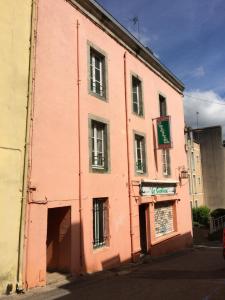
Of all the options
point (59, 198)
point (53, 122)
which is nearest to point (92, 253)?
point (59, 198)

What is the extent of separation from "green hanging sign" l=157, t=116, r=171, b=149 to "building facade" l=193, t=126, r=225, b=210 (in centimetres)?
2850

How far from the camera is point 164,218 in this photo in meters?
17.4

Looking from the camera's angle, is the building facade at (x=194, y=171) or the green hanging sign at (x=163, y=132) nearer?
the green hanging sign at (x=163, y=132)

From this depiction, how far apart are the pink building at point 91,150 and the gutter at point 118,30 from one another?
0.04 m

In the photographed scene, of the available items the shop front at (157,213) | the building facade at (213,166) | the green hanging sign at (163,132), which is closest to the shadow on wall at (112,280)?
the shop front at (157,213)

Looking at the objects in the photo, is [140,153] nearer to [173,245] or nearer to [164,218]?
[164,218]

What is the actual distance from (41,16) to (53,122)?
3.07 metres

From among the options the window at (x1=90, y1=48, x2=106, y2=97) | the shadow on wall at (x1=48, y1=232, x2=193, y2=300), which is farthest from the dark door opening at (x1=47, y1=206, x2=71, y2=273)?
the window at (x1=90, y1=48, x2=106, y2=97)

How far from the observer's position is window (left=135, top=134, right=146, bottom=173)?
15.3 meters

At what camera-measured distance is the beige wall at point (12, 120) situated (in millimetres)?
8273

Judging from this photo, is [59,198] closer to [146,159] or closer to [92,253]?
[92,253]

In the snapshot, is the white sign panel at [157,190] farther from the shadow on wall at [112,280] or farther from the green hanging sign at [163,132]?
the shadow on wall at [112,280]

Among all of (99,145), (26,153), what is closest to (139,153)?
(99,145)

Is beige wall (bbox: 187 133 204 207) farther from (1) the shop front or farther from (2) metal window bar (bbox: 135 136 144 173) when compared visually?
(2) metal window bar (bbox: 135 136 144 173)
